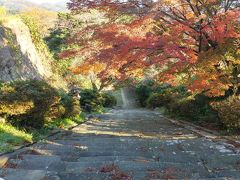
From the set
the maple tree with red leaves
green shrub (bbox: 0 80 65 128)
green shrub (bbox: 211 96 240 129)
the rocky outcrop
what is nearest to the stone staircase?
green shrub (bbox: 0 80 65 128)

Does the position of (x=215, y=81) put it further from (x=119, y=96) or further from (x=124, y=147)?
(x=119, y=96)

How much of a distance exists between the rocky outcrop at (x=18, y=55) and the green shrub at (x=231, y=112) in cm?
1009

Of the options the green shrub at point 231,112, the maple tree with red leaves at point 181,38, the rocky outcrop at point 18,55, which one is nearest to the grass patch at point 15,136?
the maple tree with red leaves at point 181,38

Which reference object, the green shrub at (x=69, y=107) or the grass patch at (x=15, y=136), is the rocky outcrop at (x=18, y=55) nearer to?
the green shrub at (x=69, y=107)

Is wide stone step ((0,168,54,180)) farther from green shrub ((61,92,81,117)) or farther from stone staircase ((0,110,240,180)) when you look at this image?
green shrub ((61,92,81,117))

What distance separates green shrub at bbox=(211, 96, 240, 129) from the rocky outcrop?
33.1 feet

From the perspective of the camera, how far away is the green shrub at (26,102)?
402 inches

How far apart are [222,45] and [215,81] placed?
1376 millimetres

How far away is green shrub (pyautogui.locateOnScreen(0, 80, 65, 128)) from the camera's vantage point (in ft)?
33.5

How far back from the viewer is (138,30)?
1284cm

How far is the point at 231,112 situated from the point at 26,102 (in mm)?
6185

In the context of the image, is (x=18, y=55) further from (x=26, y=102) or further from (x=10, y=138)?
(x=10, y=138)

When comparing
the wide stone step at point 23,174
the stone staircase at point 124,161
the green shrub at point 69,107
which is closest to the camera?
the wide stone step at point 23,174

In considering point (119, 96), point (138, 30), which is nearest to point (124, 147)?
point (138, 30)
